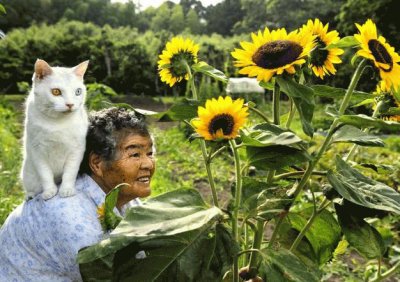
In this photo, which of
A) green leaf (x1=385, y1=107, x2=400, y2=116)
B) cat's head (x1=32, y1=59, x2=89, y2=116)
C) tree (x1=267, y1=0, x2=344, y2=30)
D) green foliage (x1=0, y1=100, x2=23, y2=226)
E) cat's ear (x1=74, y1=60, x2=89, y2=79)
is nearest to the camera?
green leaf (x1=385, y1=107, x2=400, y2=116)

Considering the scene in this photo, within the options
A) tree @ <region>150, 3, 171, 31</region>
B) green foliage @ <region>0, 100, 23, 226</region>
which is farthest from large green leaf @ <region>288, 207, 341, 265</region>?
tree @ <region>150, 3, 171, 31</region>

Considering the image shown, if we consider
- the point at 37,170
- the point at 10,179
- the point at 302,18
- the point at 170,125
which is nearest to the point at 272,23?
the point at 302,18

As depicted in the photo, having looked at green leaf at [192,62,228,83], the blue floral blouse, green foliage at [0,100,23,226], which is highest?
green leaf at [192,62,228,83]

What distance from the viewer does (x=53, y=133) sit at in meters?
1.49

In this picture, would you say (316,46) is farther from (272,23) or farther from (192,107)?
(272,23)

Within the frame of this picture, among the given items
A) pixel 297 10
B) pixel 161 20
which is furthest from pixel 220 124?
pixel 161 20

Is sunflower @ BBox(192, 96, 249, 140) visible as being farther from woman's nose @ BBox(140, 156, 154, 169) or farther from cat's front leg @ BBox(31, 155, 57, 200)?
cat's front leg @ BBox(31, 155, 57, 200)

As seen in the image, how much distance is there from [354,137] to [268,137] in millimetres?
189

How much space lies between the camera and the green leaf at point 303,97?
0.96m

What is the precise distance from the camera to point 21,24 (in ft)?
104

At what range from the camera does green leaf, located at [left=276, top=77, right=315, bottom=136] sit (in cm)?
96

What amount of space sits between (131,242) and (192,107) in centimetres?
35

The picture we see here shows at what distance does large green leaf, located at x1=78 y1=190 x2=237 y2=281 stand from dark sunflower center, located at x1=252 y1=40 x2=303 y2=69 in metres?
0.32

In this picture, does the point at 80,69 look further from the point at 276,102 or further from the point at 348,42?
the point at 348,42
